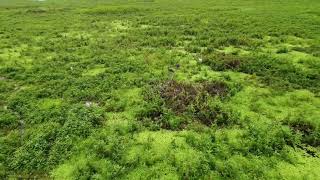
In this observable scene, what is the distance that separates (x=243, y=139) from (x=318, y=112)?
5.43 meters

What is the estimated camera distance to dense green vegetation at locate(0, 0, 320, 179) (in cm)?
1420

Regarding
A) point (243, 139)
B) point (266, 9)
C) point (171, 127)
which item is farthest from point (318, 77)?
point (266, 9)

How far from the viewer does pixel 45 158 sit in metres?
14.7

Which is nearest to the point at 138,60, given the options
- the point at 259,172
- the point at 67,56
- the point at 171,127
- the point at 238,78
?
the point at 67,56

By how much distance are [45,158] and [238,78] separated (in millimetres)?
13844

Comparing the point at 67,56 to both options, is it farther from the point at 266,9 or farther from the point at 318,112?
the point at 266,9

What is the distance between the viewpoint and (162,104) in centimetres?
1917

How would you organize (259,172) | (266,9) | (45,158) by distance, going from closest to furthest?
(259,172) → (45,158) → (266,9)

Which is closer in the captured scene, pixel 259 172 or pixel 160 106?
pixel 259 172

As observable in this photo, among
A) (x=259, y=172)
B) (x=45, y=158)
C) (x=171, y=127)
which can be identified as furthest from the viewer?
(x=171, y=127)

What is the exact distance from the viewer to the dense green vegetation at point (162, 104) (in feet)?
46.6

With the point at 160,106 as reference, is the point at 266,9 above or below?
above

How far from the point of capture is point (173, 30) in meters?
38.2

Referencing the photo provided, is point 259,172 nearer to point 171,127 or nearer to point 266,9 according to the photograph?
point 171,127
